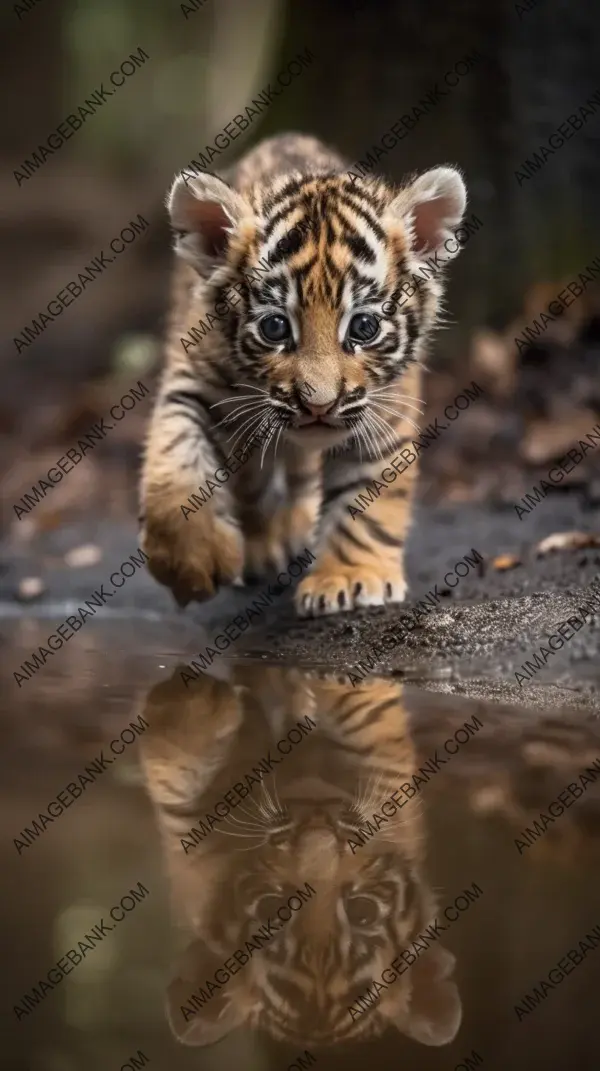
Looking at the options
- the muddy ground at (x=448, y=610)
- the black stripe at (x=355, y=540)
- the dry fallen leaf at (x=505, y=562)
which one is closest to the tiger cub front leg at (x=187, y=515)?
the muddy ground at (x=448, y=610)

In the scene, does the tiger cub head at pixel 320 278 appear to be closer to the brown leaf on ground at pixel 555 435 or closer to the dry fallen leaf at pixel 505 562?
the dry fallen leaf at pixel 505 562

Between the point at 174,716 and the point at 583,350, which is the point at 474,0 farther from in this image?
the point at 174,716

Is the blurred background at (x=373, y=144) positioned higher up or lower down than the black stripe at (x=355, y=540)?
higher up

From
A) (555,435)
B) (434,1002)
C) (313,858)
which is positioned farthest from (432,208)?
(434,1002)

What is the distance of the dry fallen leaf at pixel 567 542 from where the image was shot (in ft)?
11.7

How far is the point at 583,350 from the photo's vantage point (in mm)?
5277

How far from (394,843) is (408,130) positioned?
13.8 ft

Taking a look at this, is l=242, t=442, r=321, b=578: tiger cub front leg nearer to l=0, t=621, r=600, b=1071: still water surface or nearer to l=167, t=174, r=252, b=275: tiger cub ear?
l=167, t=174, r=252, b=275: tiger cub ear

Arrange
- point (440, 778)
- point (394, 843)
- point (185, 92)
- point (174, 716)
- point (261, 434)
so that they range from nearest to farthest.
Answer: point (394, 843)
point (440, 778)
point (174, 716)
point (261, 434)
point (185, 92)

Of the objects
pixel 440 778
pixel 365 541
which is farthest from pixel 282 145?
pixel 440 778

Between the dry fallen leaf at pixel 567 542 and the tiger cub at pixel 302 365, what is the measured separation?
0.47 metres

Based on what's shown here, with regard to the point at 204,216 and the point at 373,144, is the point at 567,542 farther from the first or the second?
the point at 373,144

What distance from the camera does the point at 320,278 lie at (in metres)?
3.12

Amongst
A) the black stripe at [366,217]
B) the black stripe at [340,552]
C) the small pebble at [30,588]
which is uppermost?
the black stripe at [366,217]
